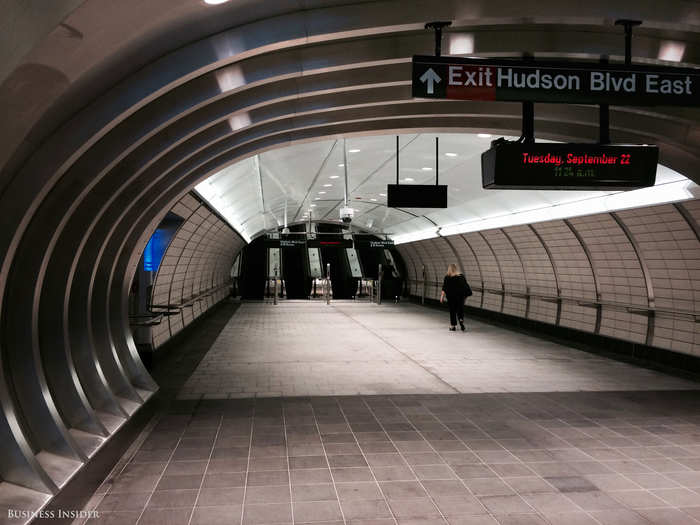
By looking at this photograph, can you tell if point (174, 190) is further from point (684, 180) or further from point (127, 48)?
point (684, 180)

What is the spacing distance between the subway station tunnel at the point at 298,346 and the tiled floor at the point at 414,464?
3 centimetres

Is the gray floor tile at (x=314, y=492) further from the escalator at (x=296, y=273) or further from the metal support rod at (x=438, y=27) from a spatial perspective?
the escalator at (x=296, y=273)

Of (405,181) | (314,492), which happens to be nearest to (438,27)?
(314,492)

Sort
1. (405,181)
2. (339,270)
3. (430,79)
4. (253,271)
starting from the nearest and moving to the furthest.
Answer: (430,79), (405,181), (253,271), (339,270)

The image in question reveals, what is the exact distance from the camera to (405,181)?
1638 cm

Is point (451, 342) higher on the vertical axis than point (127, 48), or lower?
lower

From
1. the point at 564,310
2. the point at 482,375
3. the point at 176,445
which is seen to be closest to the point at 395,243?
the point at 564,310

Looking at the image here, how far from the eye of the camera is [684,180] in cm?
830

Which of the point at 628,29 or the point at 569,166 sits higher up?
the point at 628,29

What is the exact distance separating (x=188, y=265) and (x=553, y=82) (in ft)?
35.5

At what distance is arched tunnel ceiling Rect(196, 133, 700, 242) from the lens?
10.4 metres

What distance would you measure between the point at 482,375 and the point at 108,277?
5.58m

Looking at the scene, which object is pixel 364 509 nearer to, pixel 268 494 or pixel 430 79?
pixel 268 494

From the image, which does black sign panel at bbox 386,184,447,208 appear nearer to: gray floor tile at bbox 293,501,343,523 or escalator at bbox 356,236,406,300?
gray floor tile at bbox 293,501,343,523
